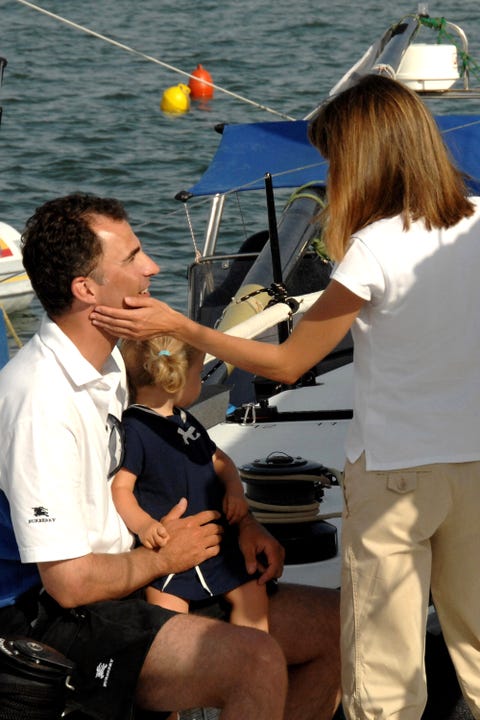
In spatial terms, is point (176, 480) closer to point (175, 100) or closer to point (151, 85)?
point (175, 100)

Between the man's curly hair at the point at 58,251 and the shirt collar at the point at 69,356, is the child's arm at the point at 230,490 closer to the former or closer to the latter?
the shirt collar at the point at 69,356

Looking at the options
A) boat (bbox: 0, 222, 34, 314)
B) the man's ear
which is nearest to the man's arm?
the man's ear

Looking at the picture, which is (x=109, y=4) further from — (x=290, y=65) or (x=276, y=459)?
(x=276, y=459)

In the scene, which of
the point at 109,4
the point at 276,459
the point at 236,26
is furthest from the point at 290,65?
the point at 276,459

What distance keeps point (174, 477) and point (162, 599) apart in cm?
26

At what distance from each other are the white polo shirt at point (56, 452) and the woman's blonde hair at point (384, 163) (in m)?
0.57

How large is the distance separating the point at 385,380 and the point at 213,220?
5.61 metres

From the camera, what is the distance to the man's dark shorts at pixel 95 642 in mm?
2510

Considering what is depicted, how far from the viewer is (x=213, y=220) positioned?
26.4 ft

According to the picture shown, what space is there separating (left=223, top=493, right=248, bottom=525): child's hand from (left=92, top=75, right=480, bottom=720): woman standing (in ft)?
1.15

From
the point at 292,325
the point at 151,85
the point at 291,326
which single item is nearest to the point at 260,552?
the point at 291,326

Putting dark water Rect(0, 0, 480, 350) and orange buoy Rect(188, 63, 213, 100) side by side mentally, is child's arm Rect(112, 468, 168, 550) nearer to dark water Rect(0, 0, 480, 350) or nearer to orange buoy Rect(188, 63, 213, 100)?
dark water Rect(0, 0, 480, 350)

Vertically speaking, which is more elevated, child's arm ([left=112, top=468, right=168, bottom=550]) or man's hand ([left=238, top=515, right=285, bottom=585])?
child's arm ([left=112, top=468, right=168, bottom=550])

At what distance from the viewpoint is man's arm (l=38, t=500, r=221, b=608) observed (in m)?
2.52
